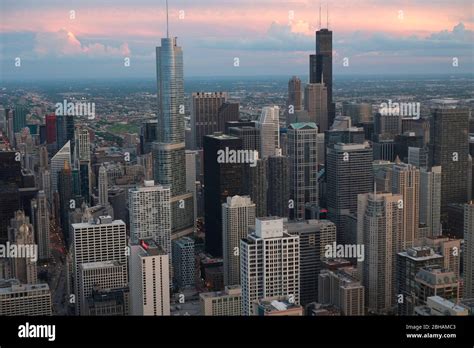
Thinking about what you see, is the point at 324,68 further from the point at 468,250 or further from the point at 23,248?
the point at 23,248

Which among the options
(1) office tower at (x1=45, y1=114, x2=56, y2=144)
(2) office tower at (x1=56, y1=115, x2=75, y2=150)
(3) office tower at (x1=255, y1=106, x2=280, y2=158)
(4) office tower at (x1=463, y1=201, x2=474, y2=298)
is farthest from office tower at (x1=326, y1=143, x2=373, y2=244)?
(1) office tower at (x1=45, y1=114, x2=56, y2=144)

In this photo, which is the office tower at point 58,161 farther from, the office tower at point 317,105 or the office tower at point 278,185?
the office tower at point 317,105

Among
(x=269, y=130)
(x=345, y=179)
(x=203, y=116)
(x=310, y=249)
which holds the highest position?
(x=203, y=116)

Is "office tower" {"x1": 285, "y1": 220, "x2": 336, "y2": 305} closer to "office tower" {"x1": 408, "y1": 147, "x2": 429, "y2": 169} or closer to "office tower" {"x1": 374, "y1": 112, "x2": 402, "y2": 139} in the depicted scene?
"office tower" {"x1": 408, "y1": 147, "x2": 429, "y2": 169}

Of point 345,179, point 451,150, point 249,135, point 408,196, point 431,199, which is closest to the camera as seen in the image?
point 408,196

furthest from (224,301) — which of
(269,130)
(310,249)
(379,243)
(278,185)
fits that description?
(269,130)

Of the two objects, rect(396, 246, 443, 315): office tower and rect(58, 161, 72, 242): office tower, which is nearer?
rect(396, 246, 443, 315): office tower

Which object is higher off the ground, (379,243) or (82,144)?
(82,144)
